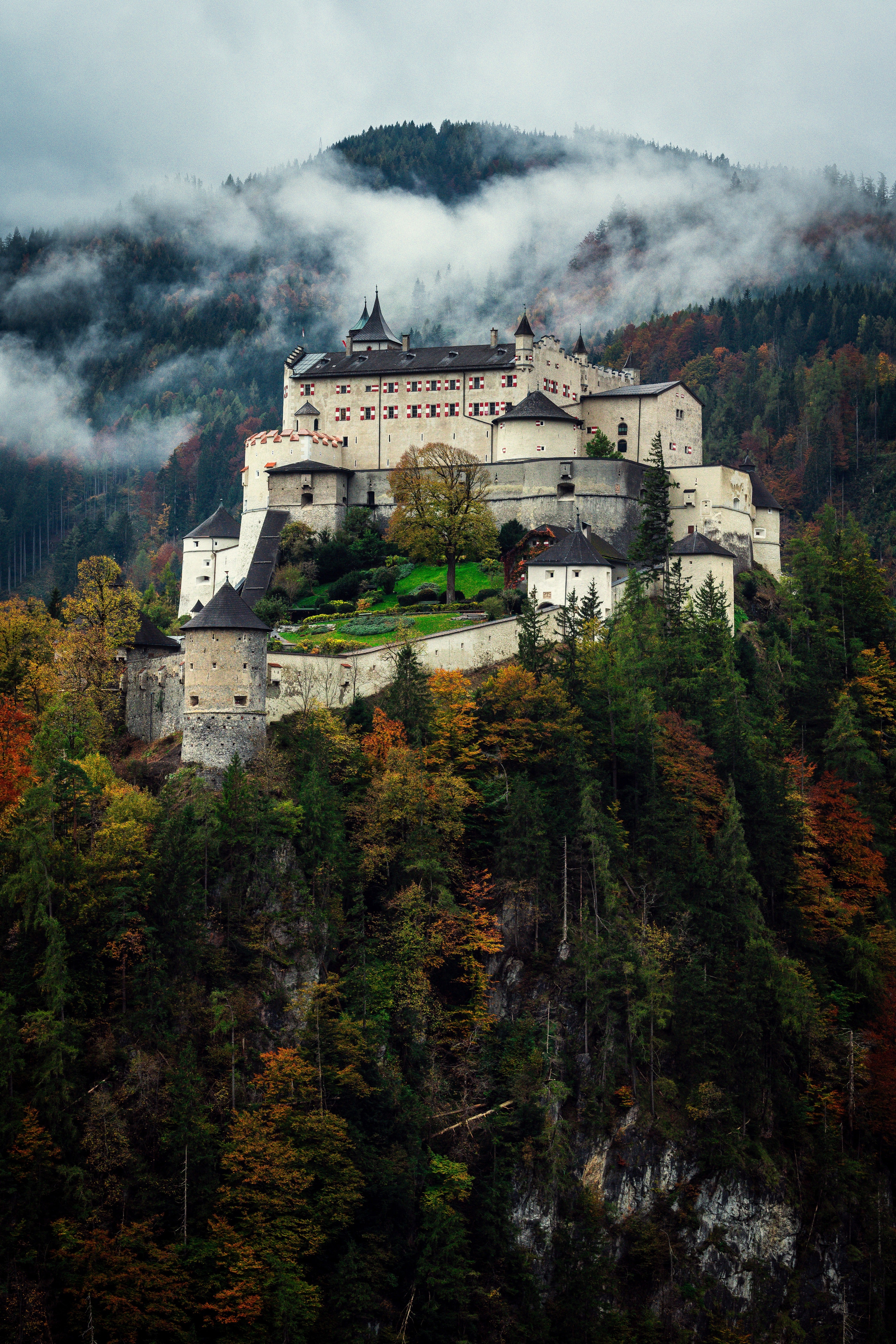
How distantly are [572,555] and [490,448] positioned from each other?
1917 cm

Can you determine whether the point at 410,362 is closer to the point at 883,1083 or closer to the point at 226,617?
the point at 226,617

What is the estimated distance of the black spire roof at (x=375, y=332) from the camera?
92.0 metres

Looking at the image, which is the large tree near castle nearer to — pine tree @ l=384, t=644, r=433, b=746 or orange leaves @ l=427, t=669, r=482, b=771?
orange leaves @ l=427, t=669, r=482, b=771

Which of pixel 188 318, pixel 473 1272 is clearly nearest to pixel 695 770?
pixel 473 1272

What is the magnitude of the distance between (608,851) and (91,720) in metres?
18.5

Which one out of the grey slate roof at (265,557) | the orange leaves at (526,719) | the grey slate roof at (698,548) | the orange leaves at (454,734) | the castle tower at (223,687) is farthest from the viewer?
the grey slate roof at (265,557)

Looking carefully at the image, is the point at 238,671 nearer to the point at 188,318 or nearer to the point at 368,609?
the point at 368,609

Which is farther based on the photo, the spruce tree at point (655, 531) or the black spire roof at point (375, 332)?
the black spire roof at point (375, 332)

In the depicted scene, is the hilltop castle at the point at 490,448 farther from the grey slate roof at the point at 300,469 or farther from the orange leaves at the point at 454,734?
the orange leaves at the point at 454,734

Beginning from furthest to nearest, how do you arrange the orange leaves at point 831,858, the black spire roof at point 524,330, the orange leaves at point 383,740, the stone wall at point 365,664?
the black spire roof at point 524,330, the orange leaves at point 831,858, the stone wall at point 365,664, the orange leaves at point 383,740

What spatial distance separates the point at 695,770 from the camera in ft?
196

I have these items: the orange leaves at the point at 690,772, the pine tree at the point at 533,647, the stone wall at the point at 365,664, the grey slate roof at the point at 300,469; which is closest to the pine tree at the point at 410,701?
the stone wall at the point at 365,664

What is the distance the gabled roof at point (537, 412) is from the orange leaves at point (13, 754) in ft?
111

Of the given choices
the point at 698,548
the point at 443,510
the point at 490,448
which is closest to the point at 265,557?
the point at 443,510
